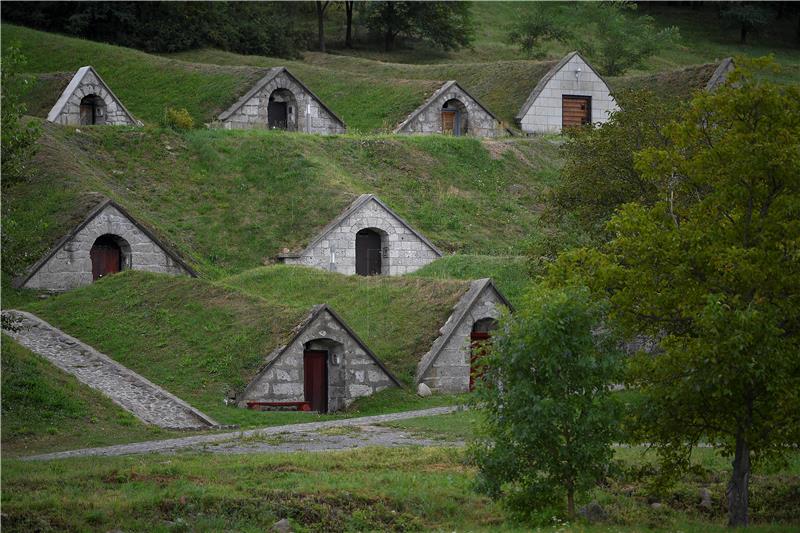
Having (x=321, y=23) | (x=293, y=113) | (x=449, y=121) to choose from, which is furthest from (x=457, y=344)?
(x=321, y=23)

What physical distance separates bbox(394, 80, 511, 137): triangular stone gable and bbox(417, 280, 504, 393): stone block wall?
26.5 metres

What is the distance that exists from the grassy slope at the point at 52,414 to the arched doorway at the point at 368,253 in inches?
765

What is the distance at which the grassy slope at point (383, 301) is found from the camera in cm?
3869

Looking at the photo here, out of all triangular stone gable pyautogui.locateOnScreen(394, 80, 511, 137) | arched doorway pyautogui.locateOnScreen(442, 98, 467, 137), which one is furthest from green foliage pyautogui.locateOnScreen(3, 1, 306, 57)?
triangular stone gable pyautogui.locateOnScreen(394, 80, 511, 137)

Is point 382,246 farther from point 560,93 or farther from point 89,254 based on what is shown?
point 560,93

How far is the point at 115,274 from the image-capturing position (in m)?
43.4

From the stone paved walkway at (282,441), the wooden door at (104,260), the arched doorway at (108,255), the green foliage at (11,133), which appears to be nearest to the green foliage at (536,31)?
the arched doorway at (108,255)

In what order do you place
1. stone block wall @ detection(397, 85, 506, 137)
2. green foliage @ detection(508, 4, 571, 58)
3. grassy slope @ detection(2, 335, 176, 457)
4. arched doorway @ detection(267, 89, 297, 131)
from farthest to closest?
green foliage @ detection(508, 4, 571, 58) < stone block wall @ detection(397, 85, 506, 137) < arched doorway @ detection(267, 89, 297, 131) < grassy slope @ detection(2, 335, 176, 457)

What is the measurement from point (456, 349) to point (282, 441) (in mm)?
10076

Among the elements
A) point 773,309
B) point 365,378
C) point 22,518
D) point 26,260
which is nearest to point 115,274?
point 365,378

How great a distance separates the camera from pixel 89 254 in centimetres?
4578

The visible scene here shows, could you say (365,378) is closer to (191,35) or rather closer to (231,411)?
(231,411)

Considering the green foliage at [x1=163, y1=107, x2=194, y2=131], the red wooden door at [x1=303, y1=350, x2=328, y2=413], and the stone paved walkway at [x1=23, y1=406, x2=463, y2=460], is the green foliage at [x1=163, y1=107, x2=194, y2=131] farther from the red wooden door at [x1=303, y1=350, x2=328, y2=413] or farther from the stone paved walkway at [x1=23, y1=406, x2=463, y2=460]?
the stone paved walkway at [x1=23, y1=406, x2=463, y2=460]

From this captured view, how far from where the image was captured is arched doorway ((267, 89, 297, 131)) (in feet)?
208
